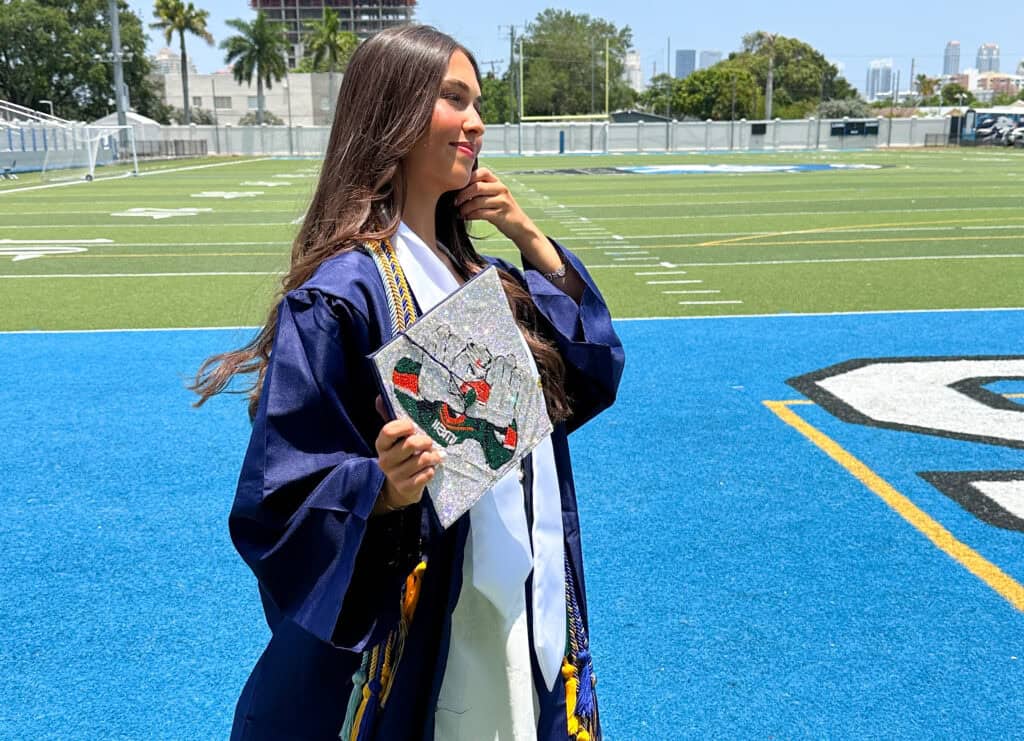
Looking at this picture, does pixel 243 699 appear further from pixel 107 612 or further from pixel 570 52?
pixel 570 52

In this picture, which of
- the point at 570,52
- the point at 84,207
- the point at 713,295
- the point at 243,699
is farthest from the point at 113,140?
the point at 570,52

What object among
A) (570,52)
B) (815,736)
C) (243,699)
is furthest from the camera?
(570,52)

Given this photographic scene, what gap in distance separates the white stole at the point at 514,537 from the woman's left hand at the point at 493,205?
18 cm

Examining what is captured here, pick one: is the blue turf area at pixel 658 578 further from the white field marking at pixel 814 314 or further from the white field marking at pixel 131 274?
the white field marking at pixel 131 274

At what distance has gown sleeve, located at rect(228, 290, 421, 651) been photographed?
4.78 feet

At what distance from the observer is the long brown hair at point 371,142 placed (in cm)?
169

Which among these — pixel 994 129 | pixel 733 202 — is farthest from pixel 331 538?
pixel 994 129

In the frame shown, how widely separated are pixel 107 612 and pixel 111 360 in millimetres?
4325

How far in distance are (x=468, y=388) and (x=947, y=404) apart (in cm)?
549

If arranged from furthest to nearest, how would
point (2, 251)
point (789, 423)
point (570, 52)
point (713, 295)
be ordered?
point (570, 52) < point (2, 251) < point (713, 295) < point (789, 423)

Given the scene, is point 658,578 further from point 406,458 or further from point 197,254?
point 197,254

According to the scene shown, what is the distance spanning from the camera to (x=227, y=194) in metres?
24.3

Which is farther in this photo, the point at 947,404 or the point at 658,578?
the point at 947,404

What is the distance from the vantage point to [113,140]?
140 feet
